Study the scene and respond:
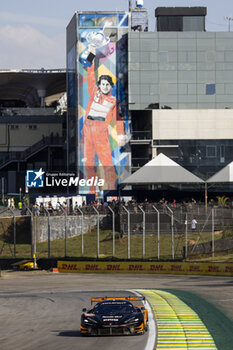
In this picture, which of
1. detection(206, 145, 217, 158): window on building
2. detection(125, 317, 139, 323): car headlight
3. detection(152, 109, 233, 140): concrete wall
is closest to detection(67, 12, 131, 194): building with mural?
detection(152, 109, 233, 140): concrete wall

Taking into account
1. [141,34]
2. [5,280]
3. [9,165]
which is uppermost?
[141,34]

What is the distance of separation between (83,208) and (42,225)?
4595 millimetres

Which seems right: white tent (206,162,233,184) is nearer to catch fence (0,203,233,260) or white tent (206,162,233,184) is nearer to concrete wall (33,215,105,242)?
catch fence (0,203,233,260)

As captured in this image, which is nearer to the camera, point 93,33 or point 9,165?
point 93,33

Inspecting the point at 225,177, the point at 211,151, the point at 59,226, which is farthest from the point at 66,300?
the point at 211,151

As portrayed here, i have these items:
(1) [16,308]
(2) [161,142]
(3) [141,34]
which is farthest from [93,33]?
(1) [16,308]

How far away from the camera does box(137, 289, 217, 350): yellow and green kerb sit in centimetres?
2146

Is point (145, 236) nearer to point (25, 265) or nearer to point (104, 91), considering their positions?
point (25, 265)

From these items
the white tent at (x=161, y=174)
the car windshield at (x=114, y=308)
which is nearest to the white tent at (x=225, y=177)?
the white tent at (x=161, y=174)

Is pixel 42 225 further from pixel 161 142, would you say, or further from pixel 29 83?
pixel 29 83

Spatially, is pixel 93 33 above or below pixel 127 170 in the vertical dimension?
above

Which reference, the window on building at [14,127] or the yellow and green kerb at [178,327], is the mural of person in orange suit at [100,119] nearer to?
the window on building at [14,127]

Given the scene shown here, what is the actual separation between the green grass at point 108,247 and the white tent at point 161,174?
10452 mm

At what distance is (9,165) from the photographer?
110 m
